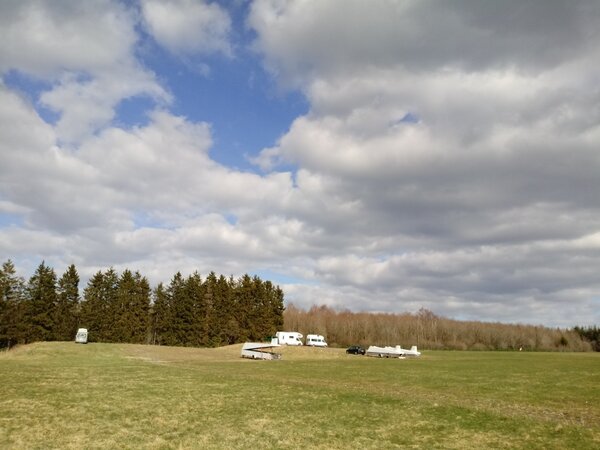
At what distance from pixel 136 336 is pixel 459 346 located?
96383mm

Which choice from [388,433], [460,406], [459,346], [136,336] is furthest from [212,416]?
[459,346]

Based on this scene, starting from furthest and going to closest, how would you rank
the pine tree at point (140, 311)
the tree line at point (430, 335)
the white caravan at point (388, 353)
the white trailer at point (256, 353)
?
the tree line at point (430, 335) → the pine tree at point (140, 311) → the white caravan at point (388, 353) → the white trailer at point (256, 353)

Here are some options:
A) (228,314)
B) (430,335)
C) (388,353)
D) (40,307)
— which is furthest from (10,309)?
(430,335)

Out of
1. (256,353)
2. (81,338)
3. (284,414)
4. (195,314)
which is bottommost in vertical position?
(284,414)

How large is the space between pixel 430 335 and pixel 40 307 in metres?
116

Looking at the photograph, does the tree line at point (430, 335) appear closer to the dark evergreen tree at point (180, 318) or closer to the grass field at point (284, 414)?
the dark evergreen tree at point (180, 318)

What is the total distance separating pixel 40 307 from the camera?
91750 millimetres

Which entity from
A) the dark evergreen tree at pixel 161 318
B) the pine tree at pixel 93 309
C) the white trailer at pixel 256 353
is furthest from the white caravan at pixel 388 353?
the pine tree at pixel 93 309

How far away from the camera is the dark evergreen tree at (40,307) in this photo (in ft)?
297

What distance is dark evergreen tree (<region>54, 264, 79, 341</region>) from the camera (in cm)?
9394

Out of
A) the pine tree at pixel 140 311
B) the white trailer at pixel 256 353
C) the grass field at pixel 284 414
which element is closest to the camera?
the grass field at pixel 284 414

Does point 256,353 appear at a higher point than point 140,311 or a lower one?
lower

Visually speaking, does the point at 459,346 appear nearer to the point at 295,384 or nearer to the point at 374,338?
the point at 374,338

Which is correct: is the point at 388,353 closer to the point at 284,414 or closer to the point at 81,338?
the point at 81,338
